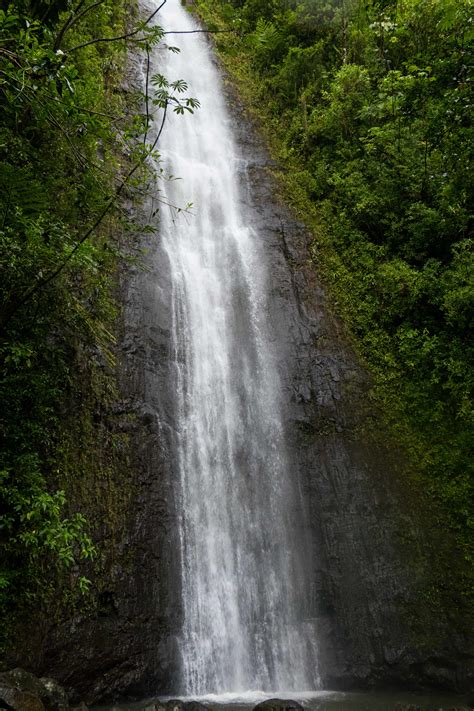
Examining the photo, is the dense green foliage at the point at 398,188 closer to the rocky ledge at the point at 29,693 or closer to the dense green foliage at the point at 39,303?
the dense green foliage at the point at 39,303

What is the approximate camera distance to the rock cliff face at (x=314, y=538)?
6.04m

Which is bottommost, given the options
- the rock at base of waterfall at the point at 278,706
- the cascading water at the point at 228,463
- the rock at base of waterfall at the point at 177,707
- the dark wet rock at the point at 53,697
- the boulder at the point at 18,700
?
the rock at base of waterfall at the point at 278,706

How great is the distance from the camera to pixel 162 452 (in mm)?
7578

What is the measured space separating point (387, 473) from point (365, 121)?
8874 millimetres

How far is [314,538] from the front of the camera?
7.58m

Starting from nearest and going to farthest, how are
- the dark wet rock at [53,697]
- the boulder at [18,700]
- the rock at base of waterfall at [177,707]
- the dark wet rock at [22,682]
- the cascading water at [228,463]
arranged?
the boulder at [18,700]
the dark wet rock at [22,682]
the dark wet rock at [53,697]
the rock at base of waterfall at [177,707]
the cascading water at [228,463]

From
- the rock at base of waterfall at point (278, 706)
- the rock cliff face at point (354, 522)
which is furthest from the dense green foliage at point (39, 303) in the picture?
the rock cliff face at point (354, 522)

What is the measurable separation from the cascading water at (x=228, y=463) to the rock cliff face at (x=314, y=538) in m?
0.26

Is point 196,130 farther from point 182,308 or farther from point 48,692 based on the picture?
point 48,692

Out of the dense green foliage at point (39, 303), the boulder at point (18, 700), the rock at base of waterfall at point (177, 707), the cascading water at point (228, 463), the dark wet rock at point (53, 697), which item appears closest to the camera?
the boulder at point (18, 700)

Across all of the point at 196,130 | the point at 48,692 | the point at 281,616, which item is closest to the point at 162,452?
the point at 281,616

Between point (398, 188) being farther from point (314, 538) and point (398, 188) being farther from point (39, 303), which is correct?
point (39, 303)

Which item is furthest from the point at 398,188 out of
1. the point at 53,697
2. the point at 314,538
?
the point at 53,697

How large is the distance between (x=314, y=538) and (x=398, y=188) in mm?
7671
